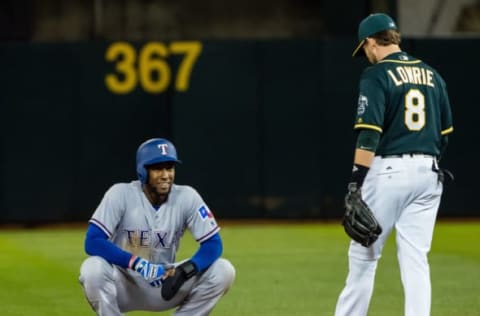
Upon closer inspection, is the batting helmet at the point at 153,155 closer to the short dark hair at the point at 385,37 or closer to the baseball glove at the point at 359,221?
the baseball glove at the point at 359,221

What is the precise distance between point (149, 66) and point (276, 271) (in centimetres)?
636

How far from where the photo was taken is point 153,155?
7.46 m

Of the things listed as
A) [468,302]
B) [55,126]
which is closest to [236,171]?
[55,126]

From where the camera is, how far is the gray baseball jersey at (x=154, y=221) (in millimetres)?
7633

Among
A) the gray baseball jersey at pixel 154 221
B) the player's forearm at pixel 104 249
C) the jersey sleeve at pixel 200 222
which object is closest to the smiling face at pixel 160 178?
the gray baseball jersey at pixel 154 221

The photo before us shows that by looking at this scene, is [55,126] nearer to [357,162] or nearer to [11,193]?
[11,193]

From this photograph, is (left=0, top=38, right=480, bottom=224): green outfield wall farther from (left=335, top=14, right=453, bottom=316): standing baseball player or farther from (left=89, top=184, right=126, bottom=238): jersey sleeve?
(left=335, top=14, right=453, bottom=316): standing baseball player

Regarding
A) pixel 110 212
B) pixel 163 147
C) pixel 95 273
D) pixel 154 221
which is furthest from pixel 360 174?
pixel 95 273

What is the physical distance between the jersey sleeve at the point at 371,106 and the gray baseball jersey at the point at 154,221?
125 centimetres

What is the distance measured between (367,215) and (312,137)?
1029 centimetres

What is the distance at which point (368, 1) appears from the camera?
2069 centimetres

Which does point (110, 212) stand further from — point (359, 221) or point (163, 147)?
point (359, 221)

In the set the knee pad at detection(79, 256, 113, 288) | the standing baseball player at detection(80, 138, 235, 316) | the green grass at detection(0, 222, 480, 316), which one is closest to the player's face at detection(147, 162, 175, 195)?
the standing baseball player at detection(80, 138, 235, 316)

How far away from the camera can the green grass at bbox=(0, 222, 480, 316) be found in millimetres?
9393
